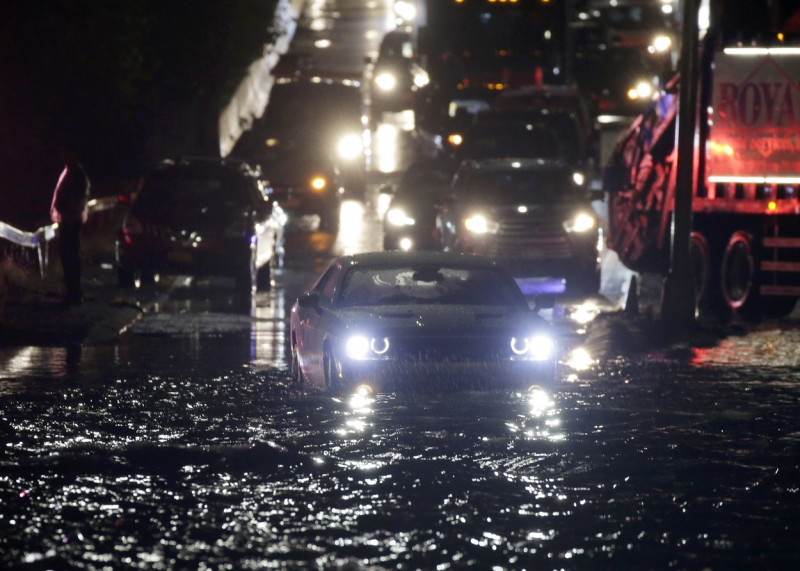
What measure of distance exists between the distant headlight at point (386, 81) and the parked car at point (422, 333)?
4236cm

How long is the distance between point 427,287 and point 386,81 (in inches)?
1706

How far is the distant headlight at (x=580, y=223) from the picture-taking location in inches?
874

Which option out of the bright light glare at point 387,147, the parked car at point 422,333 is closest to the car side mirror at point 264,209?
the parked car at point 422,333

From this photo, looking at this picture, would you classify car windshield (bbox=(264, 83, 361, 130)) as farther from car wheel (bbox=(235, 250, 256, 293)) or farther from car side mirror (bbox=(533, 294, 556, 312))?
car side mirror (bbox=(533, 294, 556, 312))

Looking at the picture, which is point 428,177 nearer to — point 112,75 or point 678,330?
point 112,75

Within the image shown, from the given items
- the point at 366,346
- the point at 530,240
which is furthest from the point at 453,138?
the point at 366,346

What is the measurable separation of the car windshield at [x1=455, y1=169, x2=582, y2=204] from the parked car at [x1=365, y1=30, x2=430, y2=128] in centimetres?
2630

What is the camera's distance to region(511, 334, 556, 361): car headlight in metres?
11.6

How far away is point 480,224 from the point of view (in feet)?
72.5

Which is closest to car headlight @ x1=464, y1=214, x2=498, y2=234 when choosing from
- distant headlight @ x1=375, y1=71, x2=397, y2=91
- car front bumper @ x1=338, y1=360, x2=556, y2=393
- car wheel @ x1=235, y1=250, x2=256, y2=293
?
car wheel @ x1=235, y1=250, x2=256, y2=293

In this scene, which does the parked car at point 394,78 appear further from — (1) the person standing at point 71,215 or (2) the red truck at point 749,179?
(1) the person standing at point 71,215

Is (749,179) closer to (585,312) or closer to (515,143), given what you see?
(585,312)

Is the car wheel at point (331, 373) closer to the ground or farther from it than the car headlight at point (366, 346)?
closer to the ground

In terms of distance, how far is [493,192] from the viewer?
23062 millimetres
